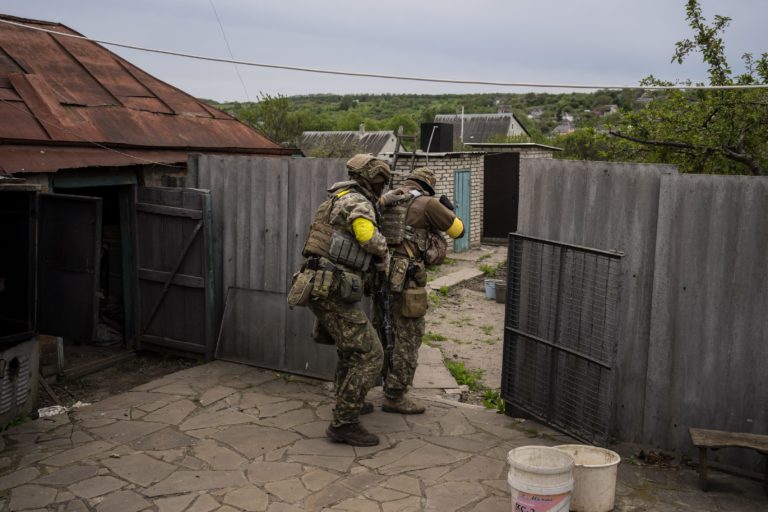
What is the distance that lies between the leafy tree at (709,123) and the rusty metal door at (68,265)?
6.37m

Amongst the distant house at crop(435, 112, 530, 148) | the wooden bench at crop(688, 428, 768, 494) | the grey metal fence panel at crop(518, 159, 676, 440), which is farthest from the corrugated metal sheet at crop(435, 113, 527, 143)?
the wooden bench at crop(688, 428, 768, 494)

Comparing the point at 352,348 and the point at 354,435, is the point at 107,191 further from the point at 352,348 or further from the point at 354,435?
the point at 354,435

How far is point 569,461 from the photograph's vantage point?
14.0ft

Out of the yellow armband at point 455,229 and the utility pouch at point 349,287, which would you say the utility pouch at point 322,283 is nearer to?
the utility pouch at point 349,287

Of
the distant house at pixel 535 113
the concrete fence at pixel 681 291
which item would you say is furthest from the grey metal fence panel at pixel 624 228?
the distant house at pixel 535 113

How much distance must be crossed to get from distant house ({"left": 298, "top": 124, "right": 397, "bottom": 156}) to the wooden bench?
1033 inches

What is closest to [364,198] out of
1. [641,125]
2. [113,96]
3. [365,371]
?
[365,371]

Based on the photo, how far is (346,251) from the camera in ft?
17.7

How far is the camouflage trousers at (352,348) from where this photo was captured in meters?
5.39

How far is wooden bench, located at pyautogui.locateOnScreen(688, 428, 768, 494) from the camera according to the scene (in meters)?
4.45

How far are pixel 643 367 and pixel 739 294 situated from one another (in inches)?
34.4

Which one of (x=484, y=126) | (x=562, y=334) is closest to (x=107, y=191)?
(x=562, y=334)

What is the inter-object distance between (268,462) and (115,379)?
10.0 feet

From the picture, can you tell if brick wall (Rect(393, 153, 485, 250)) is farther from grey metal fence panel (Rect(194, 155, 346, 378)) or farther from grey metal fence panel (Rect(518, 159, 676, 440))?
grey metal fence panel (Rect(518, 159, 676, 440))
